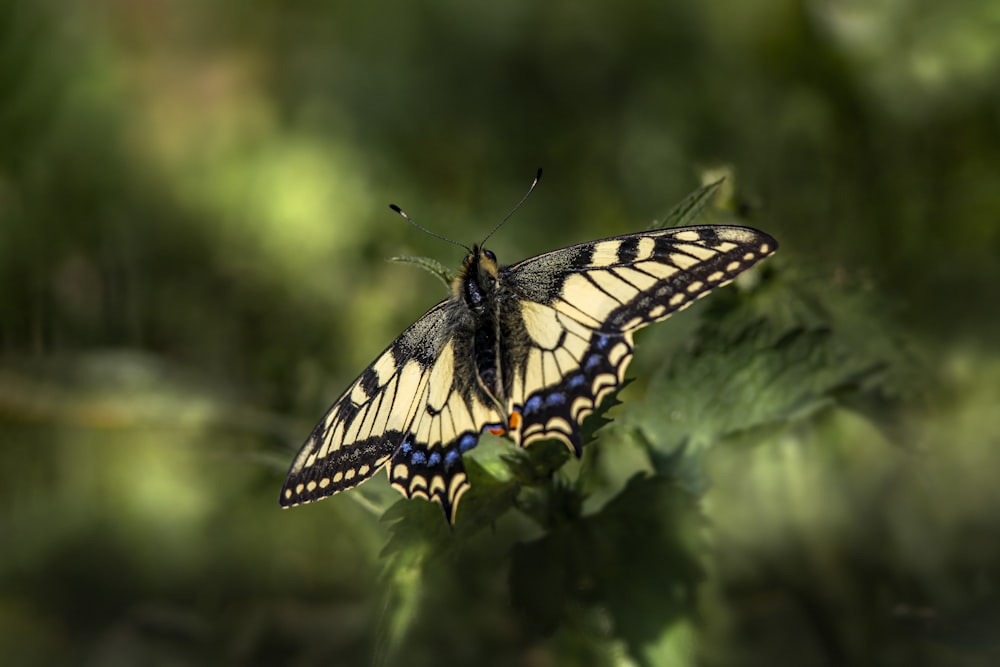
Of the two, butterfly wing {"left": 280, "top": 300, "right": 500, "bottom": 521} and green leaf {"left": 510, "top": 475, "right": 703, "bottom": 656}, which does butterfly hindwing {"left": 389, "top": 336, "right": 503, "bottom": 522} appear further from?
green leaf {"left": 510, "top": 475, "right": 703, "bottom": 656}

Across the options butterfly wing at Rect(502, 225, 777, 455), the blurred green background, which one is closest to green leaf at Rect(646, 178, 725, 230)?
butterfly wing at Rect(502, 225, 777, 455)

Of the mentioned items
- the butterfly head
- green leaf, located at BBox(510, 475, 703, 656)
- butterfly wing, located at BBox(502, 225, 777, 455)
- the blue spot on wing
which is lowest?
green leaf, located at BBox(510, 475, 703, 656)

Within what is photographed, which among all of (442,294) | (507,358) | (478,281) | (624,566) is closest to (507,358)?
(507,358)

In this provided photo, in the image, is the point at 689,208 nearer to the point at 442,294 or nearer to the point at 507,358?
the point at 507,358

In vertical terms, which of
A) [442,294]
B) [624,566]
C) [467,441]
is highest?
[442,294]

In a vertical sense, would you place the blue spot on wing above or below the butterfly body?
below

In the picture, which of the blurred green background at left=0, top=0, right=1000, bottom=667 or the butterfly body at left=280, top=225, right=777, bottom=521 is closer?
the butterfly body at left=280, top=225, right=777, bottom=521

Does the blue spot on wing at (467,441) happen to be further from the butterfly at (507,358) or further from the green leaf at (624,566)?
the green leaf at (624,566)

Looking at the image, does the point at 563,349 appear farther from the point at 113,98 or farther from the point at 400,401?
the point at 113,98
